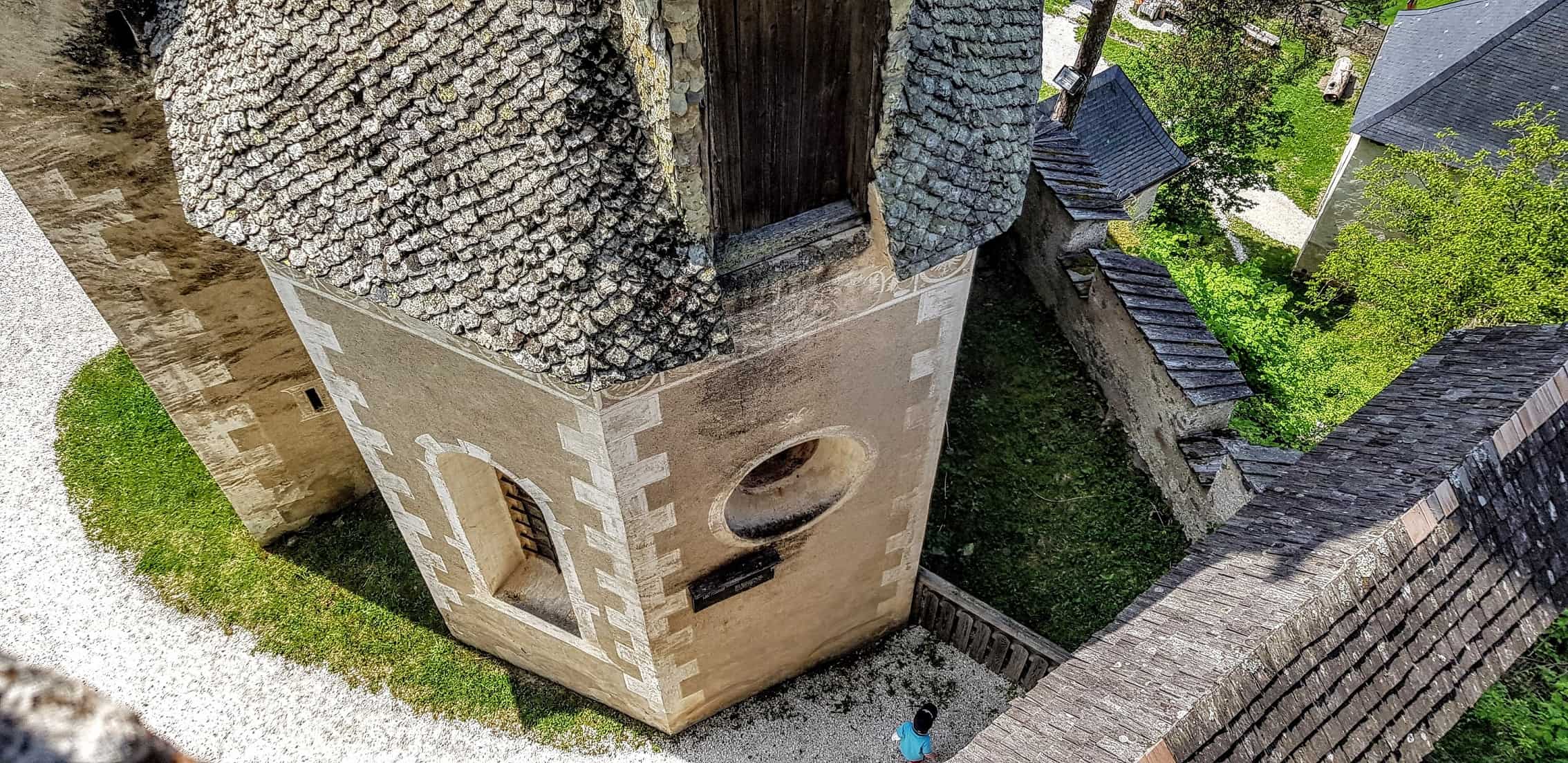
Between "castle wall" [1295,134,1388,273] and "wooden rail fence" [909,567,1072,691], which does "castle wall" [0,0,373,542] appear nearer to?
"wooden rail fence" [909,567,1072,691]


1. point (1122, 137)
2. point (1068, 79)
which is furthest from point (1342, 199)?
point (1068, 79)

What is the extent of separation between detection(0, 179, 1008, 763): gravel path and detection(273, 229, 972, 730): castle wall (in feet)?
2.79

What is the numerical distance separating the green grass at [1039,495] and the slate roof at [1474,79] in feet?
27.9

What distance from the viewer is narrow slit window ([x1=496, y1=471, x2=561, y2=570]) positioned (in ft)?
31.3

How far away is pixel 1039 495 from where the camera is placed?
1320cm

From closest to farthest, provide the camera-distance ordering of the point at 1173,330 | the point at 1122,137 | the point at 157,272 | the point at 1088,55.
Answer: the point at 157,272
the point at 1173,330
the point at 1088,55
the point at 1122,137

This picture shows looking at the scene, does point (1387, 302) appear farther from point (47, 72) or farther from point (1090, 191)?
point (47, 72)

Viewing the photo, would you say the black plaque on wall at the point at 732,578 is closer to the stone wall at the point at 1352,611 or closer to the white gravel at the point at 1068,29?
the stone wall at the point at 1352,611

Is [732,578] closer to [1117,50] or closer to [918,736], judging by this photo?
[918,736]

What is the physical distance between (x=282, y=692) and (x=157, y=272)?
16.4ft

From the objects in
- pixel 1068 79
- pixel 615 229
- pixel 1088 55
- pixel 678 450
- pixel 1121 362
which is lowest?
pixel 1121 362

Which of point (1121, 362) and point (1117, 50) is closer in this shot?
point (1121, 362)

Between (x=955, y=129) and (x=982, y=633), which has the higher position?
(x=955, y=129)

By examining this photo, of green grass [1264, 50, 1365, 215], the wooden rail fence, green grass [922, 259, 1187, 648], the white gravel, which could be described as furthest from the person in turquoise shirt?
the white gravel
